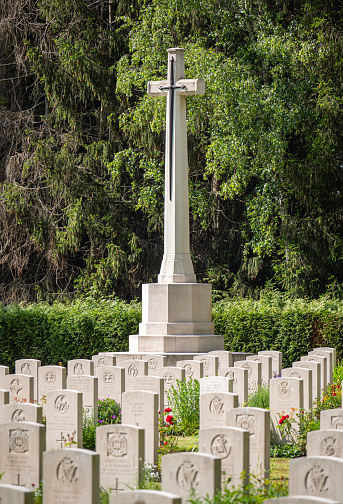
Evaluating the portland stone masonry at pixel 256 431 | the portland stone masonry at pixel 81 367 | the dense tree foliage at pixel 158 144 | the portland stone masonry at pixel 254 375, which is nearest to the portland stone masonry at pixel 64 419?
the portland stone masonry at pixel 256 431

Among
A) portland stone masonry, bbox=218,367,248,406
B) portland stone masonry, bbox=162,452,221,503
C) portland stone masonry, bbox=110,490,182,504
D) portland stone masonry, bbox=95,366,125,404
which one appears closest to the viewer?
portland stone masonry, bbox=110,490,182,504

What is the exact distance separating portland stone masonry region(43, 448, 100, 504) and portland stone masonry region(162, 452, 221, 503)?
47 centimetres

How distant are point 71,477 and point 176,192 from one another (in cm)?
936

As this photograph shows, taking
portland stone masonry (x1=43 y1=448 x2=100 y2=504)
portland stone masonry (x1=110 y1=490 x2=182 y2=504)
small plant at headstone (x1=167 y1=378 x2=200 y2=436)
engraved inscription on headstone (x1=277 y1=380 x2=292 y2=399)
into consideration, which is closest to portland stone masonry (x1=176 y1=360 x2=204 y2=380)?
small plant at headstone (x1=167 y1=378 x2=200 y2=436)

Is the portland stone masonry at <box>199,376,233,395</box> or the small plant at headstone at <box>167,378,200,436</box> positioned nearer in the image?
the portland stone masonry at <box>199,376,233,395</box>

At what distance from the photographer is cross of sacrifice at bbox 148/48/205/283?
14164 mm

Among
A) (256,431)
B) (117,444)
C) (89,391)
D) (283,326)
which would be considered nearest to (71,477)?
(117,444)

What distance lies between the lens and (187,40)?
71.1 feet

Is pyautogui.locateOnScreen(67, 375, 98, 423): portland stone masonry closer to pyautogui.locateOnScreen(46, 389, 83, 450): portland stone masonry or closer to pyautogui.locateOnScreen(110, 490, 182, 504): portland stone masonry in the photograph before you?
pyautogui.locateOnScreen(46, 389, 83, 450): portland stone masonry

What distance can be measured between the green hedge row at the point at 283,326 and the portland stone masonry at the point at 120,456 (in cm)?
991

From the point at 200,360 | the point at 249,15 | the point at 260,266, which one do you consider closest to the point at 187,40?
the point at 249,15

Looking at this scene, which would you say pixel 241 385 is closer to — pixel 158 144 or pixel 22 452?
pixel 22 452

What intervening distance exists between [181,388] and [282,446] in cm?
159

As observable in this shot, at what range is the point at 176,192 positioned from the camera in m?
14.2
